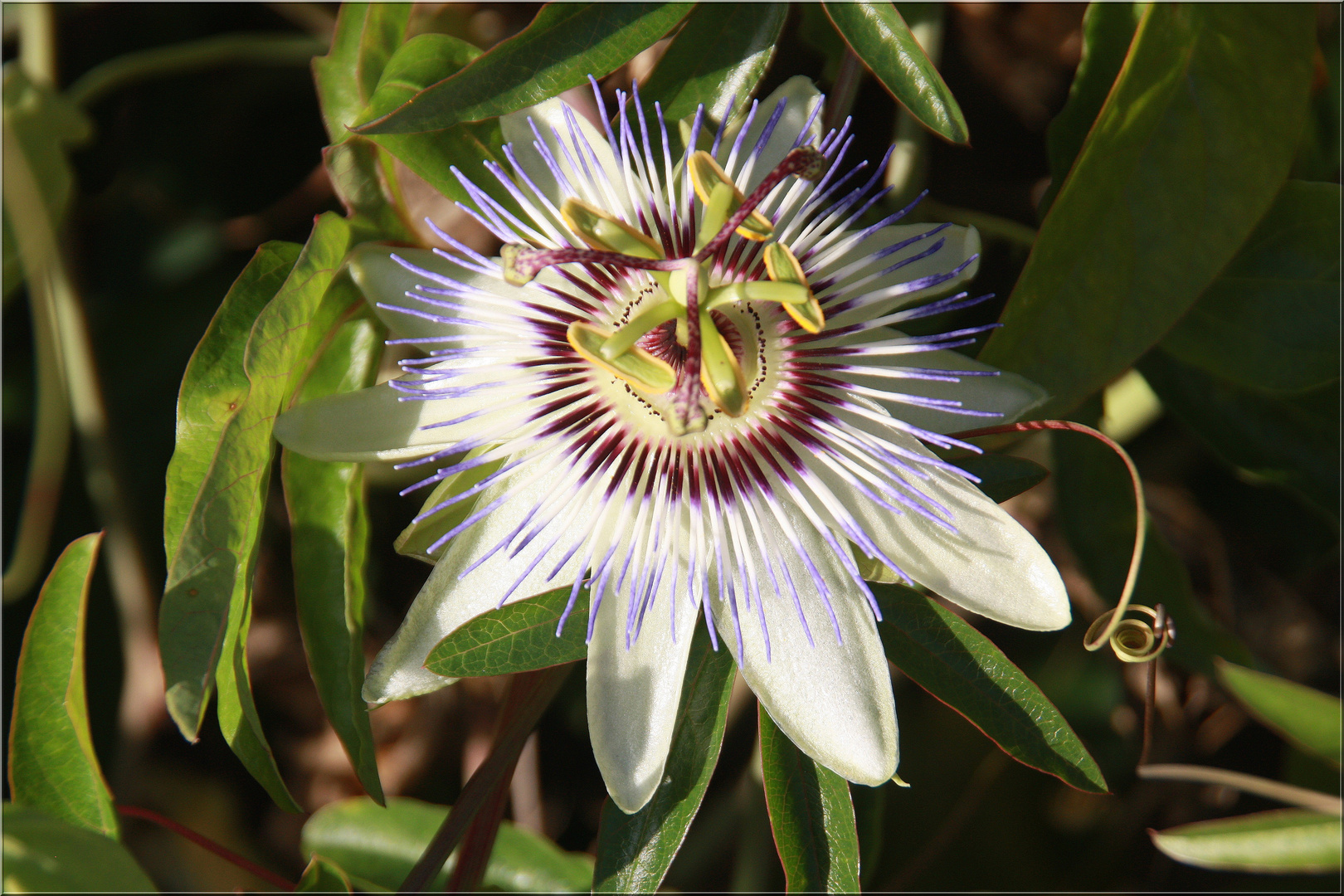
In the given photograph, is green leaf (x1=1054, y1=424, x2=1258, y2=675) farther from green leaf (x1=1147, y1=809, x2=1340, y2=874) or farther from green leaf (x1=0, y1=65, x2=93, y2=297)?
green leaf (x1=0, y1=65, x2=93, y2=297)

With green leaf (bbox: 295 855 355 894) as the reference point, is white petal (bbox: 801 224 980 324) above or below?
above

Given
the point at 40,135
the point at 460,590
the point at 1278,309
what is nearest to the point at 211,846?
the point at 460,590

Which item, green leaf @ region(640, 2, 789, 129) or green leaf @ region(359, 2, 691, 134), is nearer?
green leaf @ region(359, 2, 691, 134)

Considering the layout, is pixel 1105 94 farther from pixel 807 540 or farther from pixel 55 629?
pixel 55 629

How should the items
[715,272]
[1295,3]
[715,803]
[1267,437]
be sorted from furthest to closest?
[715,803] < [1267,437] < [1295,3] < [715,272]

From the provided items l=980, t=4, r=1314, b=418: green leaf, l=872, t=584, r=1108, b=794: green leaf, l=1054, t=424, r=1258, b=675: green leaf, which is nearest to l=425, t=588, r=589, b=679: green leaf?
l=872, t=584, r=1108, b=794: green leaf

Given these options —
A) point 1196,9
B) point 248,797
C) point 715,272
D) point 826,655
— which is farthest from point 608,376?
point 248,797
